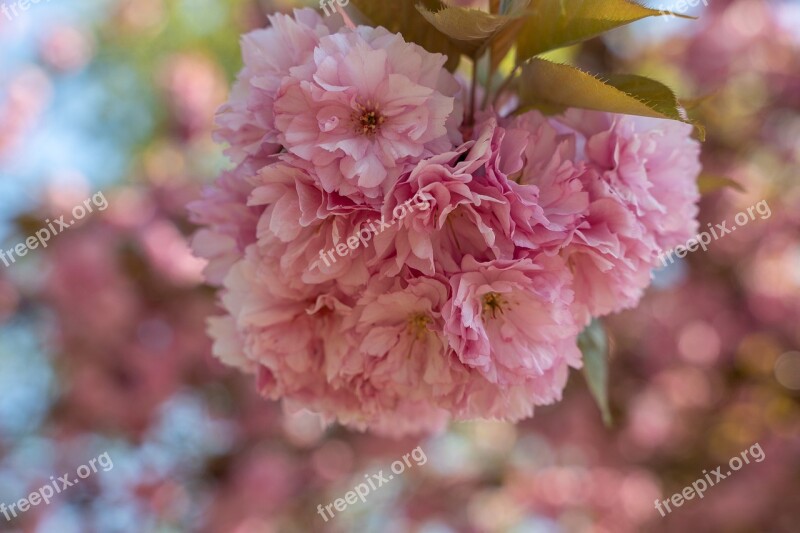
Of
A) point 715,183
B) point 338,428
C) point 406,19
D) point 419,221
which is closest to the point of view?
point 419,221

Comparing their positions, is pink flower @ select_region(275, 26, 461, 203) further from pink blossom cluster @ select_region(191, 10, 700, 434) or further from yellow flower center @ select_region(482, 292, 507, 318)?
yellow flower center @ select_region(482, 292, 507, 318)

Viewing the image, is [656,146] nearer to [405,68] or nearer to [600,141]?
[600,141]

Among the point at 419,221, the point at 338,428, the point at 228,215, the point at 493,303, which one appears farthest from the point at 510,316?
the point at 338,428

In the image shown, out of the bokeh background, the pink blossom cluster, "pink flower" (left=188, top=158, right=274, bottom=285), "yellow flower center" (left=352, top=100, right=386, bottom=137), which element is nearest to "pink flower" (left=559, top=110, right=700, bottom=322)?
the pink blossom cluster

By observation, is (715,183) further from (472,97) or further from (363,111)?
(363,111)

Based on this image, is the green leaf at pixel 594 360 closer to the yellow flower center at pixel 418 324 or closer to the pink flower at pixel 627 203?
the pink flower at pixel 627 203

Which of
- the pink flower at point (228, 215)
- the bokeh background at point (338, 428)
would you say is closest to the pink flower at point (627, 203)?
the pink flower at point (228, 215)

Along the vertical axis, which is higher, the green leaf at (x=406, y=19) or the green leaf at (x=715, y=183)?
the green leaf at (x=406, y=19)
